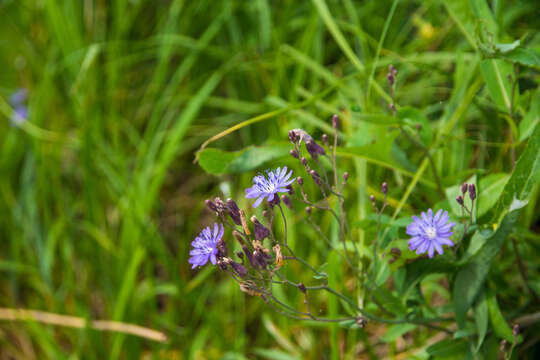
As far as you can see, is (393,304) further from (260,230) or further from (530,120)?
(530,120)

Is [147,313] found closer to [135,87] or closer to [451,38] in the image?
[135,87]

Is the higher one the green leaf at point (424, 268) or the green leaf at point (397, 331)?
the green leaf at point (424, 268)

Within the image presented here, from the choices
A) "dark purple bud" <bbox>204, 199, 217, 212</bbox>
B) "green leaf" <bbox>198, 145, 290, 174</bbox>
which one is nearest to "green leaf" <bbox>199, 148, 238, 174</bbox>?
"green leaf" <bbox>198, 145, 290, 174</bbox>

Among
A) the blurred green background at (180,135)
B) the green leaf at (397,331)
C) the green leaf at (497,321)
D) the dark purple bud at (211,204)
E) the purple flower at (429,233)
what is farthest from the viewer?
the blurred green background at (180,135)

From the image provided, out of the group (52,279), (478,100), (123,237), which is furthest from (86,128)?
(478,100)

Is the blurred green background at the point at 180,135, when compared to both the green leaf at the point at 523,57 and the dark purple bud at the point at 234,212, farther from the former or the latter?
the dark purple bud at the point at 234,212

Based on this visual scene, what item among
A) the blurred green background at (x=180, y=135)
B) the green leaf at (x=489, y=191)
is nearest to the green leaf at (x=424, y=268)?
the green leaf at (x=489, y=191)
